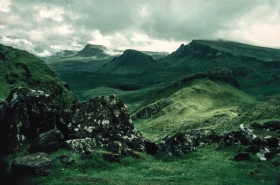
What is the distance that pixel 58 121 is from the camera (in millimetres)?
41656

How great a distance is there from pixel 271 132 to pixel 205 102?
126m

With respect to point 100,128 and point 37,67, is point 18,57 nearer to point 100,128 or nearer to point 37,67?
point 37,67

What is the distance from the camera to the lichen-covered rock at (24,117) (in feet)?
115


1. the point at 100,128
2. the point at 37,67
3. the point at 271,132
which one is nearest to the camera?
the point at 100,128

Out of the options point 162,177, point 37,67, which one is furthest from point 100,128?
point 37,67

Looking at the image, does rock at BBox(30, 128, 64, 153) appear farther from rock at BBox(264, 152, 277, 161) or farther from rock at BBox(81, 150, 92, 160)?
rock at BBox(264, 152, 277, 161)

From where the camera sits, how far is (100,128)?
142 feet

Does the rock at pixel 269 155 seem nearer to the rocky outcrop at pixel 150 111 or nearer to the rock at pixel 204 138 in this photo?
the rock at pixel 204 138

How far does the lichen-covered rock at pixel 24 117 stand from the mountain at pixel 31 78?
7874 cm

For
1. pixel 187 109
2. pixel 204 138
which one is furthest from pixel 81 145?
pixel 187 109

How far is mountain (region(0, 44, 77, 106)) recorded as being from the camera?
415 feet

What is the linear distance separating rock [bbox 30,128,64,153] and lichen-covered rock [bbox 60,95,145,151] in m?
4.42

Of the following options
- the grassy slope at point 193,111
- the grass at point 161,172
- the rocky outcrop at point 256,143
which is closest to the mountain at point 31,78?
the grassy slope at point 193,111

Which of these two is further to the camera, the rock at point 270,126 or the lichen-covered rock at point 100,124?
the rock at point 270,126
